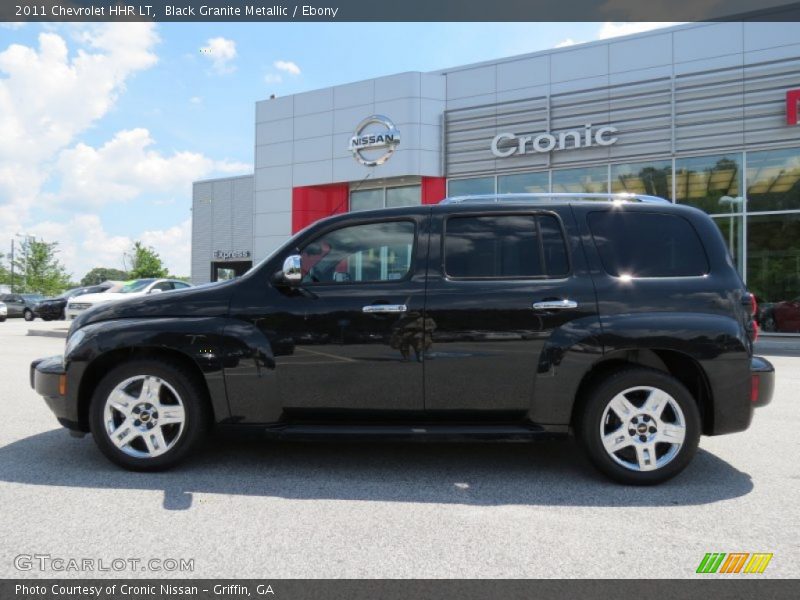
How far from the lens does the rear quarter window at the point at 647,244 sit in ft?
13.2

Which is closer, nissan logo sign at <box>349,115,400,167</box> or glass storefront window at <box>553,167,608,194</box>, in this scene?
glass storefront window at <box>553,167,608,194</box>

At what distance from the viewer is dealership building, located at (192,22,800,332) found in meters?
16.0

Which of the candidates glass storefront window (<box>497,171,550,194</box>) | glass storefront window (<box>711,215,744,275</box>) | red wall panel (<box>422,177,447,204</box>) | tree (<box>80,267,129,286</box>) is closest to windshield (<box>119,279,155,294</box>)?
red wall panel (<box>422,177,447,204</box>)

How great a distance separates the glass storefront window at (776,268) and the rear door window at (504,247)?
567 inches

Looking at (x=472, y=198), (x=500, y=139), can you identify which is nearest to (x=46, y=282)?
(x=500, y=139)

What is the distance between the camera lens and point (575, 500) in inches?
143

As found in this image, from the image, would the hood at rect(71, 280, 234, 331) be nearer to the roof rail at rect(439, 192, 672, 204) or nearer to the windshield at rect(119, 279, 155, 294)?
the roof rail at rect(439, 192, 672, 204)

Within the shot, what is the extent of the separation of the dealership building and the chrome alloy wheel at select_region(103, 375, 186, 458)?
15.5m

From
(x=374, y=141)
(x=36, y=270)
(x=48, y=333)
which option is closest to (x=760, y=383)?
(x=374, y=141)

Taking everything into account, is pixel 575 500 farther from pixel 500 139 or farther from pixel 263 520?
pixel 500 139

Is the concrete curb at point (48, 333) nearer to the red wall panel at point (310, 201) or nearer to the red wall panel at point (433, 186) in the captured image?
the red wall panel at point (310, 201)

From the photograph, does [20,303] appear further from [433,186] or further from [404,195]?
[433,186]

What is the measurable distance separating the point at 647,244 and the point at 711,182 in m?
14.5

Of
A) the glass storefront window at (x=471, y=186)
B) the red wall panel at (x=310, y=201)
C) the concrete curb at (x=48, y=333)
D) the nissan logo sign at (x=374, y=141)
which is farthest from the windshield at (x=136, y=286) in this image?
the glass storefront window at (x=471, y=186)
